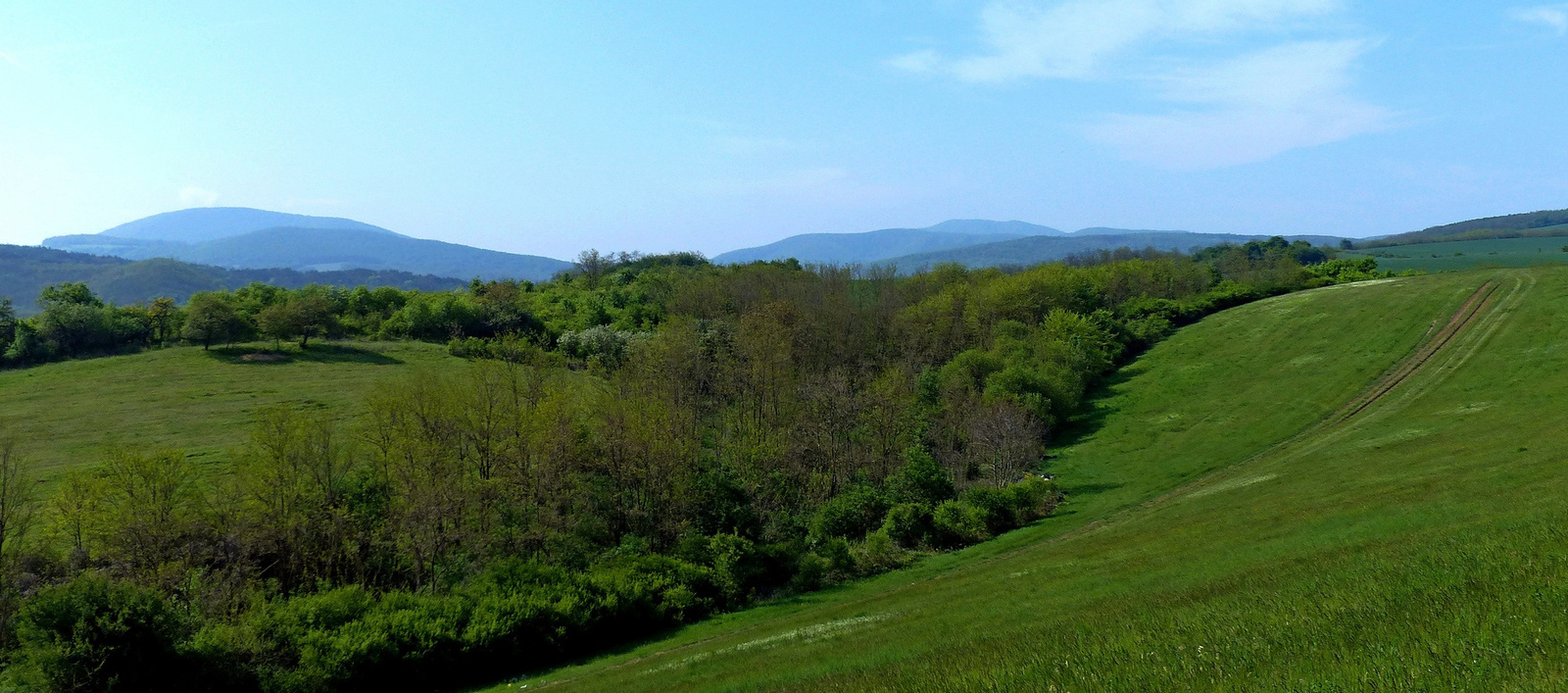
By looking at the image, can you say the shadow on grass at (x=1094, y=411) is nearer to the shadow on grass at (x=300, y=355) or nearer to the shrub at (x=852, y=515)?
the shrub at (x=852, y=515)

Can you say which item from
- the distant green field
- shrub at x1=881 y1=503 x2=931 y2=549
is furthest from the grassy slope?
the distant green field

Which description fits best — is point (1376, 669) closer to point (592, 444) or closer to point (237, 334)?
point (592, 444)

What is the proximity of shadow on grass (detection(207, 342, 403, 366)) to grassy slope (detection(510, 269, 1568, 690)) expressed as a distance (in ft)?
219

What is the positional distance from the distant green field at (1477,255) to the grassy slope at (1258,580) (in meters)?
89.4

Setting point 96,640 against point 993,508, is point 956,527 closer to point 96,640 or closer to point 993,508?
point 993,508

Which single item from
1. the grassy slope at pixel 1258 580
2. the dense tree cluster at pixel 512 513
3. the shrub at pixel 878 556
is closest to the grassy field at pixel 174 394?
the dense tree cluster at pixel 512 513

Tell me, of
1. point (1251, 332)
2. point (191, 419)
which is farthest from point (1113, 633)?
point (1251, 332)

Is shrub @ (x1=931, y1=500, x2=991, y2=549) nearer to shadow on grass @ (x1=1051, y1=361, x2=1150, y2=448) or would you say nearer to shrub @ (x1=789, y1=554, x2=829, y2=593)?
shrub @ (x1=789, y1=554, x2=829, y2=593)

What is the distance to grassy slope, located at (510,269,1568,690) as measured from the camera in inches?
341

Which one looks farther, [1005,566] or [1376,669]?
[1005,566]

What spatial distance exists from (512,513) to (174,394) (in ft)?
154

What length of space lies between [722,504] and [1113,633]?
26329 mm

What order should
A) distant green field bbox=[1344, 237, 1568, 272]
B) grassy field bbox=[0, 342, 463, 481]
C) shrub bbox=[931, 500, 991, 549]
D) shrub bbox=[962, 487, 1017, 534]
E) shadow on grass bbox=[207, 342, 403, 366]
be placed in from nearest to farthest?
shrub bbox=[931, 500, 991, 549] → shrub bbox=[962, 487, 1017, 534] → grassy field bbox=[0, 342, 463, 481] → shadow on grass bbox=[207, 342, 403, 366] → distant green field bbox=[1344, 237, 1568, 272]

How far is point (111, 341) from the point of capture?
251 ft
